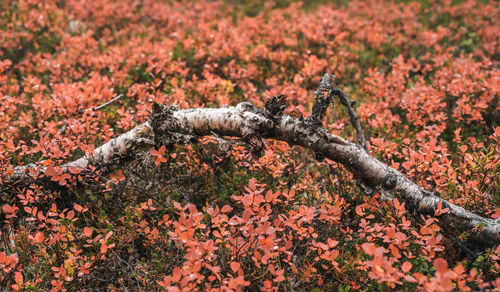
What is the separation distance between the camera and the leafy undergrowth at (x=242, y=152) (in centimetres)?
309

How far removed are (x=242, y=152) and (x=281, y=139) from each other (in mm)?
1123

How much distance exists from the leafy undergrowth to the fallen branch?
22 centimetres

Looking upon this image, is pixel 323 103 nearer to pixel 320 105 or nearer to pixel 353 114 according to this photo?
pixel 320 105

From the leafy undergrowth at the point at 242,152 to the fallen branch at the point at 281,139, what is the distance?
215 mm

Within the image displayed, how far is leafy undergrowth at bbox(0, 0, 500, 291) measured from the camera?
10.1ft

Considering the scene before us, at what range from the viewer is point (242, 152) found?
465 centimetres

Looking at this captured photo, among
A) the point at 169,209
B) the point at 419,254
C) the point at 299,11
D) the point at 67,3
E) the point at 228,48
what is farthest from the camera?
the point at 299,11

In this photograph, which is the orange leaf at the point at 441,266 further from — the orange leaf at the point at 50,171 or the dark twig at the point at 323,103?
the orange leaf at the point at 50,171

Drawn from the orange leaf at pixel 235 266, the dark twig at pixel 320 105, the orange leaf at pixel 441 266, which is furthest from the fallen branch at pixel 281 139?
the orange leaf at pixel 235 266

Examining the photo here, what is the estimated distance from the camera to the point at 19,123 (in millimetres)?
5168

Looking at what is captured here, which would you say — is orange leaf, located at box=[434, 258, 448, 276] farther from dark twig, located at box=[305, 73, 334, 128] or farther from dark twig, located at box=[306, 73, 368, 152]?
dark twig, located at box=[305, 73, 334, 128]

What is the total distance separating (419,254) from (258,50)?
6241mm

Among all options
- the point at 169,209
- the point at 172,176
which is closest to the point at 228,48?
the point at 172,176

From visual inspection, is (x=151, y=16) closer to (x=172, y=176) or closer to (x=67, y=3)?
(x=67, y=3)
